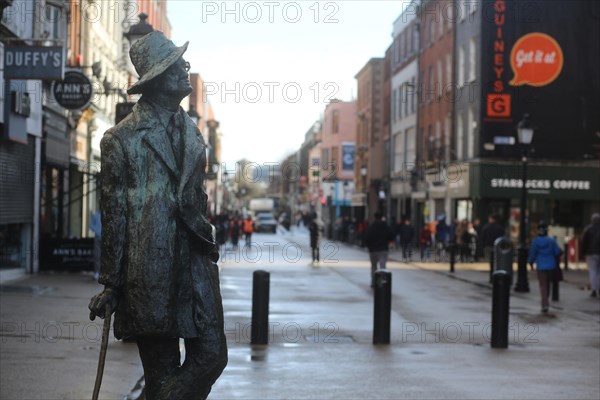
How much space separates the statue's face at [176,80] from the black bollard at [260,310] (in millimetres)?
8060

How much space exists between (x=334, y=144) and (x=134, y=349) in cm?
8885

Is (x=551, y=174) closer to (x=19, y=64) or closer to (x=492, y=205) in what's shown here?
(x=492, y=205)

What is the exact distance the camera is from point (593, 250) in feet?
74.5

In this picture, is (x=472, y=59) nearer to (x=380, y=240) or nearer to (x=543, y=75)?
(x=543, y=75)

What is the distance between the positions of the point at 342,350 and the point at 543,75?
32863 mm

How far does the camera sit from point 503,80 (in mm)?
43031

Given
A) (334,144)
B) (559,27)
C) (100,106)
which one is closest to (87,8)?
(100,106)

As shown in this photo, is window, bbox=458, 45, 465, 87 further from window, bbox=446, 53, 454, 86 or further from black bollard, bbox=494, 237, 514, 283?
black bollard, bbox=494, 237, 514, 283

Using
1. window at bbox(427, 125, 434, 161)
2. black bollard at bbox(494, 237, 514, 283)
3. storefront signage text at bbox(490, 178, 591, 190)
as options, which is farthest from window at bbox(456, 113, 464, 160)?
black bollard at bbox(494, 237, 514, 283)

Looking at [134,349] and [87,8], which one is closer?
[134,349]

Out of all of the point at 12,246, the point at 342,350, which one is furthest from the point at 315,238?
the point at 342,350

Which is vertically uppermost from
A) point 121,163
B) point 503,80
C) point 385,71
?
point 385,71

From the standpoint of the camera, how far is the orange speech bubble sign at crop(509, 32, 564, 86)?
1689 inches

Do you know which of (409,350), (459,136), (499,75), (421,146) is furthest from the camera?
(421,146)
